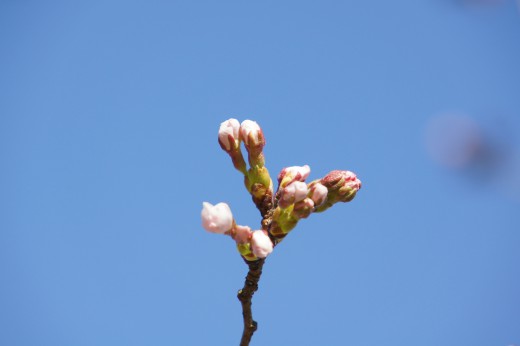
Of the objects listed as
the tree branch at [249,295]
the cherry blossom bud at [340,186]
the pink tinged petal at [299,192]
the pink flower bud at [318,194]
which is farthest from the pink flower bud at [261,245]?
the cherry blossom bud at [340,186]

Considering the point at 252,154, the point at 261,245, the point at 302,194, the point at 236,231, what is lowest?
the point at 261,245

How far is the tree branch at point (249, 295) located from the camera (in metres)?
2.46

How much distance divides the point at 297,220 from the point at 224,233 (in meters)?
0.39

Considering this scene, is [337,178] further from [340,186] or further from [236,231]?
[236,231]

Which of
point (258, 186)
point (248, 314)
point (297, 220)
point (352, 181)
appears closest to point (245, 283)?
point (248, 314)

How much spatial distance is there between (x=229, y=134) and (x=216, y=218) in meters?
0.69

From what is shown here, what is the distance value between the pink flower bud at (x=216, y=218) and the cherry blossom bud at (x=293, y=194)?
1.00 ft

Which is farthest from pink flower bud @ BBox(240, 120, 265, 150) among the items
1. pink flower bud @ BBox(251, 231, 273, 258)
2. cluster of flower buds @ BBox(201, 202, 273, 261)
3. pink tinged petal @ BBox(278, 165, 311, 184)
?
pink flower bud @ BBox(251, 231, 273, 258)

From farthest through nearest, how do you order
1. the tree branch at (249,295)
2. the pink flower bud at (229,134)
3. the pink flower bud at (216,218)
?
the pink flower bud at (229,134)
the pink flower bud at (216,218)
the tree branch at (249,295)

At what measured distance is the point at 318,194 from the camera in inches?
112

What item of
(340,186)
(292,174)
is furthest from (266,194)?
(340,186)

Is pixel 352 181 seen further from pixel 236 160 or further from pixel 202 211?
pixel 202 211

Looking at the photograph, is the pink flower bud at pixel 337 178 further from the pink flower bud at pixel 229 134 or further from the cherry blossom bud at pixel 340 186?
the pink flower bud at pixel 229 134

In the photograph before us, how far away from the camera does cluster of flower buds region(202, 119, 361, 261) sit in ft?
8.49
